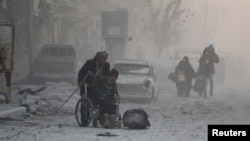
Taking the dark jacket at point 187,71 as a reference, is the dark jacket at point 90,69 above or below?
above

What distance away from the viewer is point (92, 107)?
45.9ft

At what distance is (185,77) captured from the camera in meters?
26.2

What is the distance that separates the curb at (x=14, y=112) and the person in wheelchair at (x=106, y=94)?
2.30 meters

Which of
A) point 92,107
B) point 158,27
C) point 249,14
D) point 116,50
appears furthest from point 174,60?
point 249,14

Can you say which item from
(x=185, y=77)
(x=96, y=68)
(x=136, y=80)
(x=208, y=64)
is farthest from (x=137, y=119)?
(x=208, y=64)

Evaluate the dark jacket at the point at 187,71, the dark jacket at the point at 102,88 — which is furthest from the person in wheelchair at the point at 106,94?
the dark jacket at the point at 187,71

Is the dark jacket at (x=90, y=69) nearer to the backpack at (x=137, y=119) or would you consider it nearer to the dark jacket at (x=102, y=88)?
the dark jacket at (x=102, y=88)

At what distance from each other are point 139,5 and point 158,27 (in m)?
21.0

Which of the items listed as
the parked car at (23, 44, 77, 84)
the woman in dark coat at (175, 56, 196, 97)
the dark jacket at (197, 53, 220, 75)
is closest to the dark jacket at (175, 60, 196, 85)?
the woman in dark coat at (175, 56, 196, 97)

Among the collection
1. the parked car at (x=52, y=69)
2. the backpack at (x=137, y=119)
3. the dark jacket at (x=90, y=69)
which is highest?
the dark jacket at (x=90, y=69)

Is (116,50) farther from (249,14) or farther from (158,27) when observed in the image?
(249,14)

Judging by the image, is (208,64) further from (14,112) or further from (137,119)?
(137,119)

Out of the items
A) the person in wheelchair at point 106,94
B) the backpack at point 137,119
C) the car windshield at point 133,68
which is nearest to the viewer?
the backpack at point 137,119

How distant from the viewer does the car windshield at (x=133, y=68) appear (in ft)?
77.6
